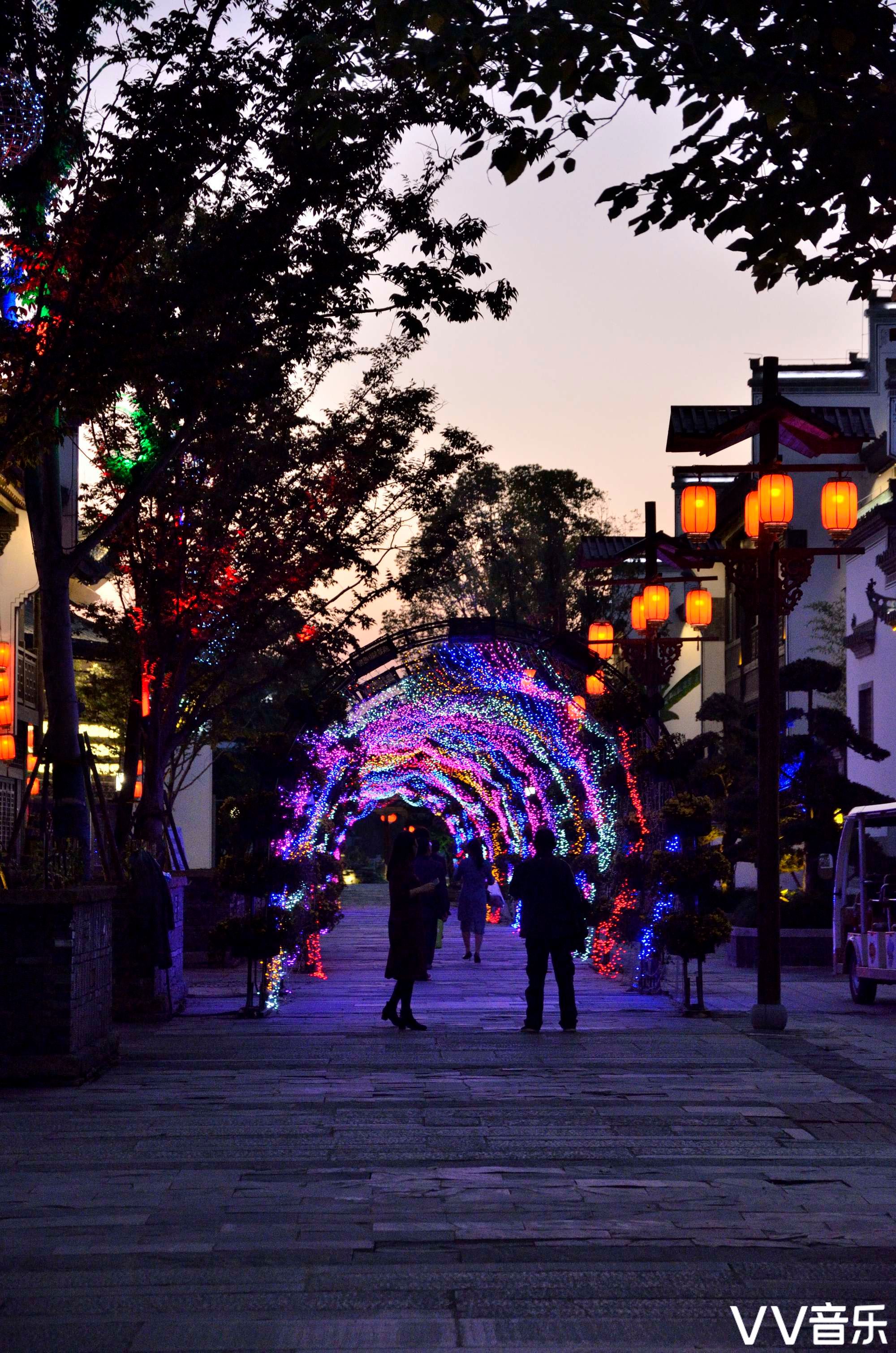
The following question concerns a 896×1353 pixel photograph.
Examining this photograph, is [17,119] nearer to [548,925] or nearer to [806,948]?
[548,925]

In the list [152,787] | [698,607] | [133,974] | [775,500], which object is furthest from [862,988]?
[152,787]

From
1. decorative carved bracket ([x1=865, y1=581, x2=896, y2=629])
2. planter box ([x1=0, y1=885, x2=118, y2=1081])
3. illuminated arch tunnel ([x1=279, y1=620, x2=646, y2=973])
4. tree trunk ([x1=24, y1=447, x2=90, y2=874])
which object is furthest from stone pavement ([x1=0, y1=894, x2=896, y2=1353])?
decorative carved bracket ([x1=865, y1=581, x2=896, y2=629])

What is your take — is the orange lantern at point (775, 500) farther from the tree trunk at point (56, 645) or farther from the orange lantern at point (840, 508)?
the tree trunk at point (56, 645)

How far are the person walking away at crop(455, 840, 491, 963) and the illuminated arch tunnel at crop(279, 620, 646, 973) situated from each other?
1.53m

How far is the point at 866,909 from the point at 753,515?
539 cm

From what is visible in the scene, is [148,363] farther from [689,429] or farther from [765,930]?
[689,429]

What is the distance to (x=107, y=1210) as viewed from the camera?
869cm

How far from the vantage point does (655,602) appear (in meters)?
26.5

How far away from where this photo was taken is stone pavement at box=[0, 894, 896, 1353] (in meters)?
6.68

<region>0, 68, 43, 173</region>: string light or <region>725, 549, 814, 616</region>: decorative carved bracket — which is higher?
<region>0, 68, 43, 173</region>: string light

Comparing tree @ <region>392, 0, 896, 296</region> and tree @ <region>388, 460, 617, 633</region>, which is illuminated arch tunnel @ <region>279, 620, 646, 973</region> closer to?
tree @ <region>388, 460, 617, 633</region>

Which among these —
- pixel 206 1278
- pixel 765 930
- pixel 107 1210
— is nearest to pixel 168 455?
pixel 765 930

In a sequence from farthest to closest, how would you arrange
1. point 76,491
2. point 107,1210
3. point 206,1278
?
1. point 76,491
2. point 107,1210
3. point 206,1278

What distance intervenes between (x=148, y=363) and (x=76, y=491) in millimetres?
17816
